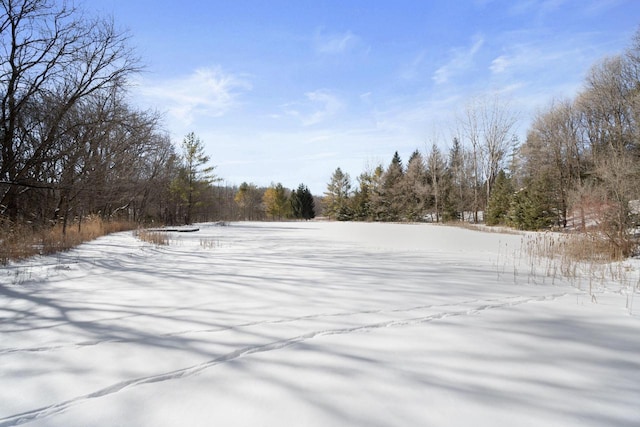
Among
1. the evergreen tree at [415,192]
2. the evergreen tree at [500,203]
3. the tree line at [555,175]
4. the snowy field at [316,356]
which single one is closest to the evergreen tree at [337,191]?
the tree line at [555,175]

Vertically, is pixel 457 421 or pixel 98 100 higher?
pixel 98 100

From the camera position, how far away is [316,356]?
1.74 meters

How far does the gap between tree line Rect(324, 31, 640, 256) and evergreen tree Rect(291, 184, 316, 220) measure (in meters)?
12.3

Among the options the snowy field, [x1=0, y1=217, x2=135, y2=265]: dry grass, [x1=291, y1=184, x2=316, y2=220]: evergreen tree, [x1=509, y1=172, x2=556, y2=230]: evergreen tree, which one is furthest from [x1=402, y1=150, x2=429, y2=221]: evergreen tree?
the snowy field

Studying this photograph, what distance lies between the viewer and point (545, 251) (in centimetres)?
658

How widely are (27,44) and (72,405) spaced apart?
7849mm

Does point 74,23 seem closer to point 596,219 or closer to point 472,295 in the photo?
point 472,295

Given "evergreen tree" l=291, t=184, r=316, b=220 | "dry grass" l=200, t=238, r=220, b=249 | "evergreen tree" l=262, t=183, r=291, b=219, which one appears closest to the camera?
"dry grass" l=200, t=238, r=220, b=249

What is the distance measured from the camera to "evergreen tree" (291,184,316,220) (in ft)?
149

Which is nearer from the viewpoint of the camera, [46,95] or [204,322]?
[204,322]

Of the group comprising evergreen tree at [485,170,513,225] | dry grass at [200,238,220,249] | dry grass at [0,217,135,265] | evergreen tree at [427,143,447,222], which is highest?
evergreen tree at [427,143,447,222]

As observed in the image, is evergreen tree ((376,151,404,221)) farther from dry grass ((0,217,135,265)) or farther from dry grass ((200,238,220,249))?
dry grass ((0,217,135,265))

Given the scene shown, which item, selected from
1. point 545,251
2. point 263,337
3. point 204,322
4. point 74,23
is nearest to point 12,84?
point 74,23

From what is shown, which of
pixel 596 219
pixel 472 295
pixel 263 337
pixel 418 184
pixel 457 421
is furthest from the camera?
pixel 418 184
